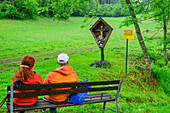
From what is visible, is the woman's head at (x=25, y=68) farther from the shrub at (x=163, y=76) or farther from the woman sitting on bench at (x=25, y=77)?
the shrub at (x=163, y=76)

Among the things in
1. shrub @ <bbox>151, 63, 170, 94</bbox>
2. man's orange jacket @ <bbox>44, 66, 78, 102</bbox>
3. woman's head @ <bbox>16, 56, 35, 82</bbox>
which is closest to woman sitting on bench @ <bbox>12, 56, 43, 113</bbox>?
woman's head @ <bbox>16, 56, 35, 82</bbox>

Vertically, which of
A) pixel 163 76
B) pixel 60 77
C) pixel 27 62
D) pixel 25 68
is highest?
pixel 27 62

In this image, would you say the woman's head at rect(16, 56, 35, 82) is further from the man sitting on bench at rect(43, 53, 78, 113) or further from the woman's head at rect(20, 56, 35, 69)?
the man sitting on bench at rect(43, 53, 78, 113)

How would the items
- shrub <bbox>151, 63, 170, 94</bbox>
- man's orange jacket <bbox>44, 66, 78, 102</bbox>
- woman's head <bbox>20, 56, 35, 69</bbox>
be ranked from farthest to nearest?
1. shrub <bbox>151, 63, 170, 94</bbox>
2. man's orange jacket <bbox>44, 66, 78, 102</bbox>
3. woman's head <bbox>20, 56, 35, 69</bbox>

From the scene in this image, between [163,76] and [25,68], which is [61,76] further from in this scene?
[163,76]

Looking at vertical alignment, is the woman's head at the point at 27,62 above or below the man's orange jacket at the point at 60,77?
above

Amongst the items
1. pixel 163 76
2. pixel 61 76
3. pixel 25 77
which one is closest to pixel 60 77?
pixel 61 76

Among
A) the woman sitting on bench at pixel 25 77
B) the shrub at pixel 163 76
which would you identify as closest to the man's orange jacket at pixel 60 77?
the woman sitting on bench at pixel 25 77

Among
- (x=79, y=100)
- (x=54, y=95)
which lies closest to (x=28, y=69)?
(x=54, y=95)

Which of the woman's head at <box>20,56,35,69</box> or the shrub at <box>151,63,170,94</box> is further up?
the woman's head at <box>20,56,35,69</box>

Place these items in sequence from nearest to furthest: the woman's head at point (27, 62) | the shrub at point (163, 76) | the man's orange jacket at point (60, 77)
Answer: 1. the woman's head at point (27, 62)
2. the man's orange jacket at point (60, 77)
3. the shrub at point (163, 76)

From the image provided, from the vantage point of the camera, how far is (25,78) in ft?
10.9

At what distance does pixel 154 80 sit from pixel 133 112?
4599 millimetres

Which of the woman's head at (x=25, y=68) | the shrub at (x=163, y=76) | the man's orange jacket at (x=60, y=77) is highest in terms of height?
the woman's head at (x=25, y=68)
